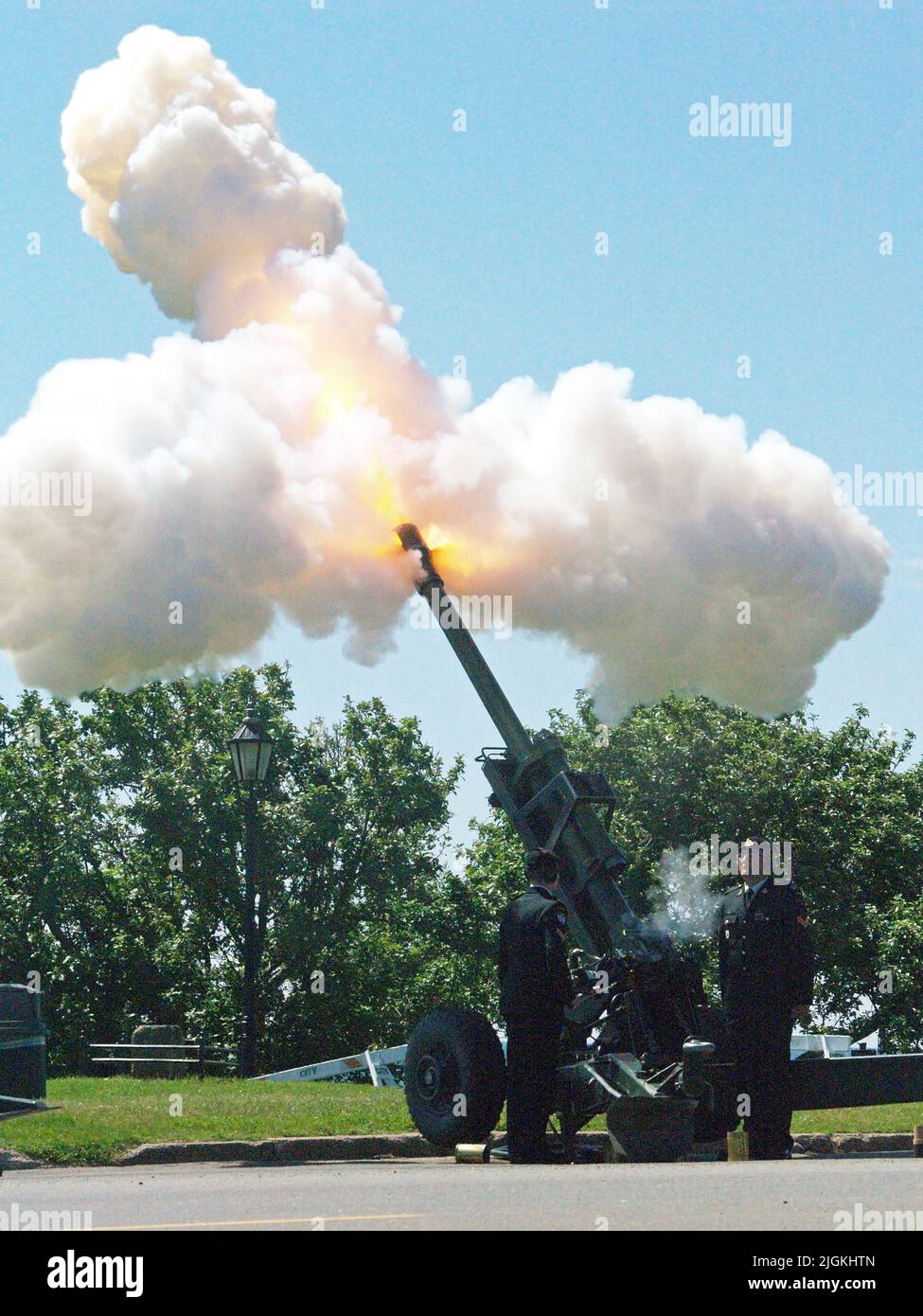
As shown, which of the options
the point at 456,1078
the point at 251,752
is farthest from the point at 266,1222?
the point at 251,752

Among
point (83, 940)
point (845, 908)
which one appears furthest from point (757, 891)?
point (83, 940)

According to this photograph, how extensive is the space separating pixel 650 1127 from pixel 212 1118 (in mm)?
3825

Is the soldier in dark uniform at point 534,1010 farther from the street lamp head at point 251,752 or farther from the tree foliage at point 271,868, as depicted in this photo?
the tree foliage at point 271,868

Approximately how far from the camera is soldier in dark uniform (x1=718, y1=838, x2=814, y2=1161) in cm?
1189

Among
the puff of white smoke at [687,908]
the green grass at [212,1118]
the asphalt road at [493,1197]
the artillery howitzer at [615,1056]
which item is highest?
the puff of white smoke at [687,908]

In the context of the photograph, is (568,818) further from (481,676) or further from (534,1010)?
(534,1010)

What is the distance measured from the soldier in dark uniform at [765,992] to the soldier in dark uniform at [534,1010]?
1251 millimetres

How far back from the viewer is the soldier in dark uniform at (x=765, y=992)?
11.9 metres

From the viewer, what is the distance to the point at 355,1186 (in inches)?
367

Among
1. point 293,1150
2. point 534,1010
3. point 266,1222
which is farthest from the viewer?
point 293,1150

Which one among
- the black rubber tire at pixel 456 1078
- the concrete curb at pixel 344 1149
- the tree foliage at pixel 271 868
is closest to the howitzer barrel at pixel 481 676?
the black rubber tire at pixel 456 1078

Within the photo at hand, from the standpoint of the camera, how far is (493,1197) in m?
8.34
